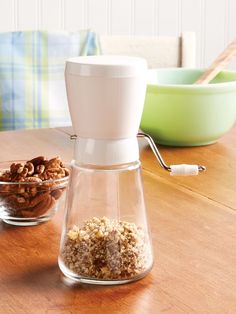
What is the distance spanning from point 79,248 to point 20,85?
1.33 meters

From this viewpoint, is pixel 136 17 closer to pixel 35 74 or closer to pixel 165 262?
pixel 35 74

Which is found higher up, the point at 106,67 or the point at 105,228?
the point at 106,67

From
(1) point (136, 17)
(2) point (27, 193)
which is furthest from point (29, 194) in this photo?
(1) point (136, 17)

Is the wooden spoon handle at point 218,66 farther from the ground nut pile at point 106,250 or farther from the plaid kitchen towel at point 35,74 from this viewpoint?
the ground nut pile at point 106,250

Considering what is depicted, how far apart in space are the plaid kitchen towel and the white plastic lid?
4.34 feet

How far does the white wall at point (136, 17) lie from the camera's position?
2.68 m

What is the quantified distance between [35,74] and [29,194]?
114 centimetres

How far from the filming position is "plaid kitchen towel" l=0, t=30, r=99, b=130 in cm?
216

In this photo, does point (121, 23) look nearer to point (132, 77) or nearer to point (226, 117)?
point (226, 117)

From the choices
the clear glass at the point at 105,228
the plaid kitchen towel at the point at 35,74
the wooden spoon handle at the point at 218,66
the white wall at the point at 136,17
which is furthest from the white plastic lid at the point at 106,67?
the white wall at the point at 136,17

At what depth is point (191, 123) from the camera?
1627 mm

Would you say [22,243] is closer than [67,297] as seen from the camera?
No

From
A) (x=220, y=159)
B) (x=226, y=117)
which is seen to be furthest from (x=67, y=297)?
(x=226, y=117)

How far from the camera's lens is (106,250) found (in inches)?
34.9
